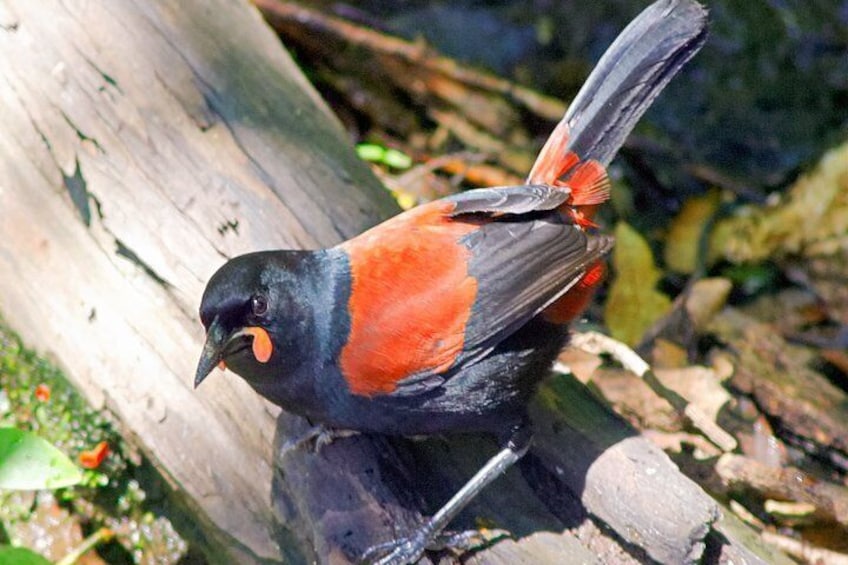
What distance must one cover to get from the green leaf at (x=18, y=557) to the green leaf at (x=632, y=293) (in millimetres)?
2960

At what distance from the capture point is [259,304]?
3189mm

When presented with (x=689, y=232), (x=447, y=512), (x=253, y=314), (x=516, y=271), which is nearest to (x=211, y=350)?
(x=253, y=314)

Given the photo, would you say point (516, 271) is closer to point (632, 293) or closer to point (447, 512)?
point (447, 512)

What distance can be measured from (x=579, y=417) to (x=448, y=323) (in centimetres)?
74

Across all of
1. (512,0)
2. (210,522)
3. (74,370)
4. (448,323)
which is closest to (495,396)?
(448,323)

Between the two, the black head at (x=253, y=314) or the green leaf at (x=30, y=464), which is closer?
the black head at (x=253, y=314)

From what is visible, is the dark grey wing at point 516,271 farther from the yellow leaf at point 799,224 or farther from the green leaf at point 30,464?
the yellow leaf at point 799,224

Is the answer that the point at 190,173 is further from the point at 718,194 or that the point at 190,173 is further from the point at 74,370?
the point at 718,194

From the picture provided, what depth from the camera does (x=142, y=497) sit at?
4086mm

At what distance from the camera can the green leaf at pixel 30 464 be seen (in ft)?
10.9

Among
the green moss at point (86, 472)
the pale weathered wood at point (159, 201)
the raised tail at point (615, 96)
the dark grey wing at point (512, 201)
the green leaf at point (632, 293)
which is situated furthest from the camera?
the green leaf at point (632, 293)

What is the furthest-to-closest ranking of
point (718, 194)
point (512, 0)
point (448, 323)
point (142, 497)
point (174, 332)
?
point (512, 0) → point (718, 194) → point (142, 497) → point (174, 332) → point (448, 323)

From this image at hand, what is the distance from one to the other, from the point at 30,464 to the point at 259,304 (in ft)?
3.19

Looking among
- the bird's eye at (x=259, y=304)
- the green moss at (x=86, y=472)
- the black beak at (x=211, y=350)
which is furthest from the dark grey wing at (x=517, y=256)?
the green moss at (x=86, y=472)
